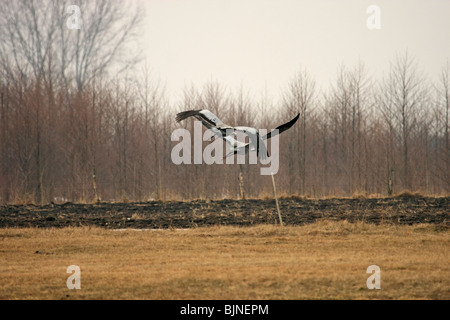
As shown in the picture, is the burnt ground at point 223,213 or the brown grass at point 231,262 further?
the burnt ground at point 223,213

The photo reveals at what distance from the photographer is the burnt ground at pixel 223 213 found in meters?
15.1

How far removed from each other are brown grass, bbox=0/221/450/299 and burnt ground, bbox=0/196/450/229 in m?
1.28

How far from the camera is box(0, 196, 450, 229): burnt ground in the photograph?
1505 cm

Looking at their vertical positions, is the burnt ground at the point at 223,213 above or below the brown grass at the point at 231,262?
above

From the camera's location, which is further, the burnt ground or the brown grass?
the burnt ground

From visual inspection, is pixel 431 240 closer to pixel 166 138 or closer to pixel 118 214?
pixel 118 214

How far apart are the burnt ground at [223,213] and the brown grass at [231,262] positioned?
128cm

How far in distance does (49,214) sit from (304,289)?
442 inches

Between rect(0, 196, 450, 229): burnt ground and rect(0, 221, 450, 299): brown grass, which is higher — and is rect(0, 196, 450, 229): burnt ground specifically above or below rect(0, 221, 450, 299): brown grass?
above

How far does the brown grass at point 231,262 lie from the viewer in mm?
7887

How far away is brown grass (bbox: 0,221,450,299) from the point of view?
311 inches

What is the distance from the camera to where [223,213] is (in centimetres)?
1681

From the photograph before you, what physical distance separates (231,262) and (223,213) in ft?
22.9
